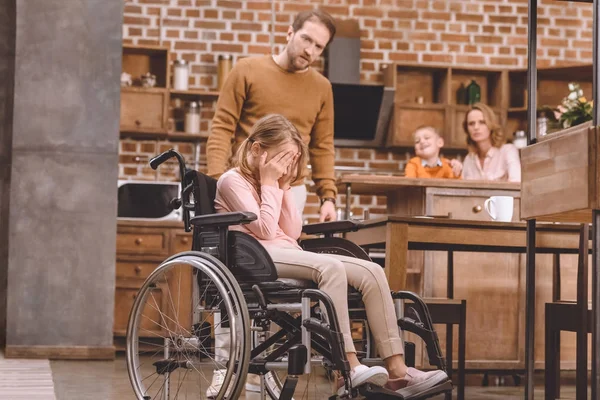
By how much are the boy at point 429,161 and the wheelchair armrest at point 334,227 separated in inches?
98.7

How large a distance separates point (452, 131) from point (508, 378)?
8.09ft

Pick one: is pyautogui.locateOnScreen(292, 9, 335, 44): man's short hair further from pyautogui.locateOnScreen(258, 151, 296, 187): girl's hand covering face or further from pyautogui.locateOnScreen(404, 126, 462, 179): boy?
pyautogui.locateOnScreen(404, 126, 462, 179): boy

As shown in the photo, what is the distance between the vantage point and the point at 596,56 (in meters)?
2.29

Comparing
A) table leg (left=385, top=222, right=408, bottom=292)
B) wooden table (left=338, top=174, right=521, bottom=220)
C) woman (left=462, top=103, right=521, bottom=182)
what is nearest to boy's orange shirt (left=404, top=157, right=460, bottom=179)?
woman (left=462, top=103, right=521, bottom=182)

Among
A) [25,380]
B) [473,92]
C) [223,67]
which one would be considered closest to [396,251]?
[25,380]

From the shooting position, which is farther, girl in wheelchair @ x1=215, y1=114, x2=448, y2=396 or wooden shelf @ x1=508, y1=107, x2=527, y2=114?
wooden shelf @ x1=508, y1=107, x2=527, y2=114

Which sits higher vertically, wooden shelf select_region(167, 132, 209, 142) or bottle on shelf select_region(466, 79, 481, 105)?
bottle on shelf select_region(466, 79, 481, 105)

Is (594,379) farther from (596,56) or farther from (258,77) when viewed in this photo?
(258,77)

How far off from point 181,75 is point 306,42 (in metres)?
3.11

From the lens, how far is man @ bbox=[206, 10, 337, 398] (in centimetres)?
377

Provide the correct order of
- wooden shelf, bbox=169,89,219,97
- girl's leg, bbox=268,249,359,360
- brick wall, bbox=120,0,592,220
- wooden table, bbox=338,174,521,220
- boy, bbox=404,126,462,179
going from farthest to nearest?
brick wall, bbox=120,0,592,220 → wooden shelf, bbox=169,89,219,97 → boy, bbox=404,126,462,179 → wooden table, bbox=338,174,521,220 → girl's leg, bbox=268,249,359,360

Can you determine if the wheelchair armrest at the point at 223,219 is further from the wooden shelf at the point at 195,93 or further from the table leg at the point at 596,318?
the wooden shelf at the point at 195,93

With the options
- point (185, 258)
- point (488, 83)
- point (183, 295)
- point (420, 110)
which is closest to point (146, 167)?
point (420, 110)

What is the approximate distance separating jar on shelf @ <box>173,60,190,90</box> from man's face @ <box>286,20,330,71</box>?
118 inches
